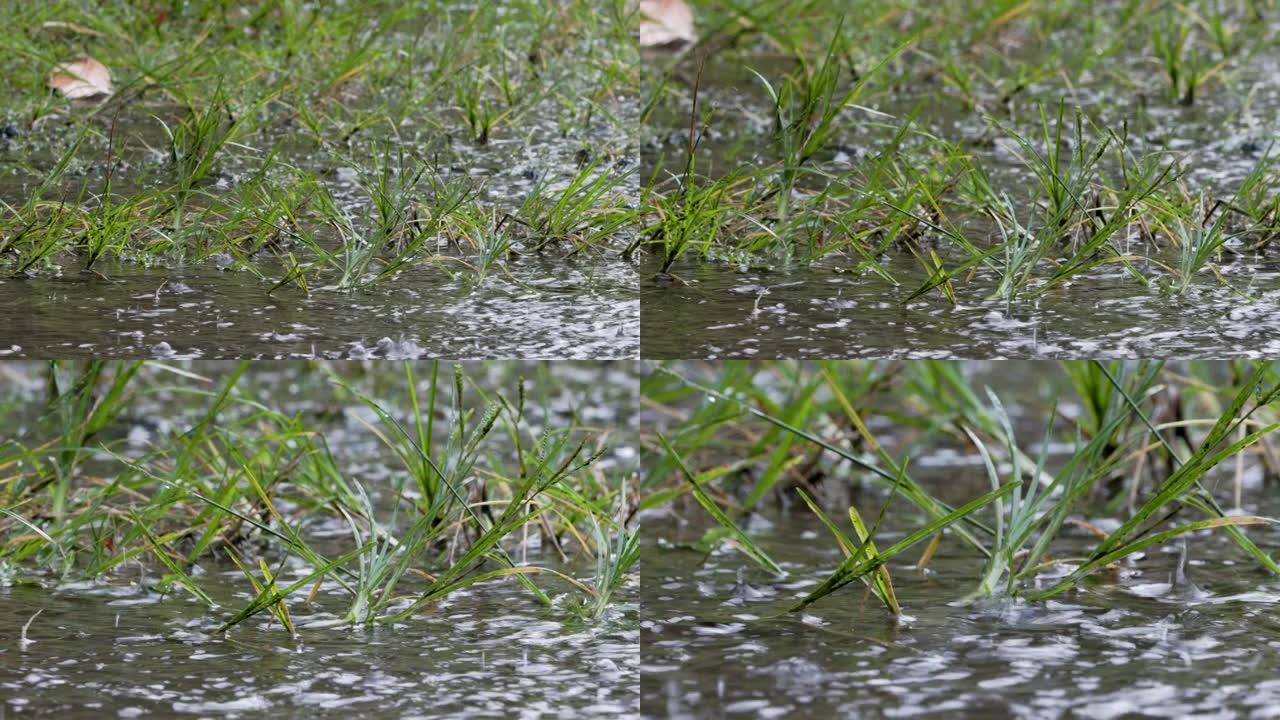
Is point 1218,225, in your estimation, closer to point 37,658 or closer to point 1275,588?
point 1275,588

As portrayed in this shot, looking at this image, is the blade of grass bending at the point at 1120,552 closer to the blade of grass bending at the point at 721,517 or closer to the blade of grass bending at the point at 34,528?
the blade of grass bending at the point at 721,517

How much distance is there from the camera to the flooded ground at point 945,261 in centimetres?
209

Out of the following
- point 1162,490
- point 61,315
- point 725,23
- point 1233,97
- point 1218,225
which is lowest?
point 1162,490

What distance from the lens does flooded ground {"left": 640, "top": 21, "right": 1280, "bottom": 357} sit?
2.09 m

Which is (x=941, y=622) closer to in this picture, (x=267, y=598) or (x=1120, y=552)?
(x=1120, y=552)

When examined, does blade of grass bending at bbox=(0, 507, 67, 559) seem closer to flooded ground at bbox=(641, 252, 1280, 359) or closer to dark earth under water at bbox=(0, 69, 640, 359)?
dark earth under water at bbox=(0, 69, 640, 359)

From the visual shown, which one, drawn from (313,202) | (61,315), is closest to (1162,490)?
(313,202)

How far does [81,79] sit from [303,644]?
163cm

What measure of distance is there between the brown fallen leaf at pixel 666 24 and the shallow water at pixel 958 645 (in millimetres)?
1547

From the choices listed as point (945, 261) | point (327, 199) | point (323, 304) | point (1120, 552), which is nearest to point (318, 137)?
point (327, 199)

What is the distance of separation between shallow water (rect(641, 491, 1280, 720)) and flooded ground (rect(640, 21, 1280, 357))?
1.22ft

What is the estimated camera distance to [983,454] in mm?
2109

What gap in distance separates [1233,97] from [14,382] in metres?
2.97

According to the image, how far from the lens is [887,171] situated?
2506mm
